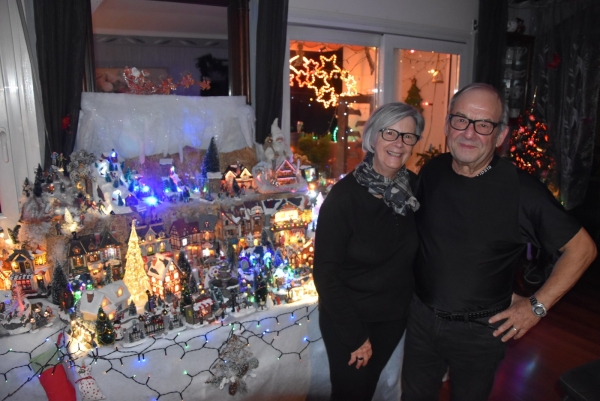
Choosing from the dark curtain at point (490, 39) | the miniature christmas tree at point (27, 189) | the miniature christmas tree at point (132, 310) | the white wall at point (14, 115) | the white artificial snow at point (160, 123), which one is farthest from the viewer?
the dark curtain at point (490, 39)

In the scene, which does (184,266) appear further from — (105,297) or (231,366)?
(231,366)

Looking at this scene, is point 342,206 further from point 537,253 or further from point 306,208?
point 537,253

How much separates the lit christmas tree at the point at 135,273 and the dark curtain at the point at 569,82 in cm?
436

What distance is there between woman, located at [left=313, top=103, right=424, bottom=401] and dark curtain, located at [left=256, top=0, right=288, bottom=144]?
1199mm

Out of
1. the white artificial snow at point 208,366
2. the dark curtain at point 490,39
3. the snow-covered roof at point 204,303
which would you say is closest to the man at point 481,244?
the white artificial snow at point 208,366

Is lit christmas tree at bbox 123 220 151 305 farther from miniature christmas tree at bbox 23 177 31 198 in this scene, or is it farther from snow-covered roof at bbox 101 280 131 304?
miniature christmas tree at bbox 23 177 31 198

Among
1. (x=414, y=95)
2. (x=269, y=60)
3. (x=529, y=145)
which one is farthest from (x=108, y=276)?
(x=529, y=145)

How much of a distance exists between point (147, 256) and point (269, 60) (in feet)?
4.69

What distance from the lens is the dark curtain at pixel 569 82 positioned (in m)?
3.98

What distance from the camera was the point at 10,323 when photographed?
1.64m

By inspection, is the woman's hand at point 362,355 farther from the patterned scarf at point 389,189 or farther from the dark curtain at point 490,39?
the dark curtain at point 490,39

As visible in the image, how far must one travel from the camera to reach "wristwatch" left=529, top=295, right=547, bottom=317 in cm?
136

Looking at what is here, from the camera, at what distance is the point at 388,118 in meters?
A: 1.39

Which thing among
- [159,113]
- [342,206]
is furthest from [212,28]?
[342,206]
